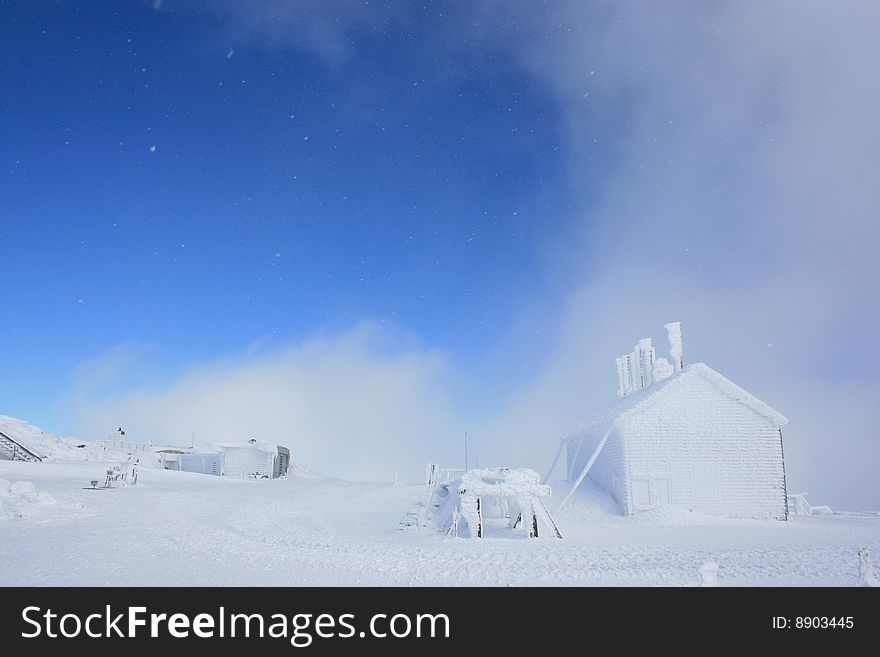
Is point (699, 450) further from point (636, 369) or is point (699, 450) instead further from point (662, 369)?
point (636, 369)

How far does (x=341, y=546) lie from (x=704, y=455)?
19785mm

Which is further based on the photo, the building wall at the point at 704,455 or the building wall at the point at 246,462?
the building wall at the point at 246,462

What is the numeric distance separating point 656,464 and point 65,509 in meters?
24.2

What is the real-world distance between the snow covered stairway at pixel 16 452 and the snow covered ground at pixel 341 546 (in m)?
13.7

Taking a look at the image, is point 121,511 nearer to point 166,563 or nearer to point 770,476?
point 166,563

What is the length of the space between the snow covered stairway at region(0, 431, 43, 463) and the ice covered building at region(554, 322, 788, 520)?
33.2 meters

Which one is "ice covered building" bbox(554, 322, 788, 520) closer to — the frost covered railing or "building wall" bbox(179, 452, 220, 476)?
the frost covered railing

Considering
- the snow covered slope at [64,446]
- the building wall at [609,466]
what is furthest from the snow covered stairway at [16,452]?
the building wall at [609,466]

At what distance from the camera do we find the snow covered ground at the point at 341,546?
1151 cm

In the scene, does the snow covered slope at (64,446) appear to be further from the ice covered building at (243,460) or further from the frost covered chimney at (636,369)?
the frost covered chimney at (636,369)
